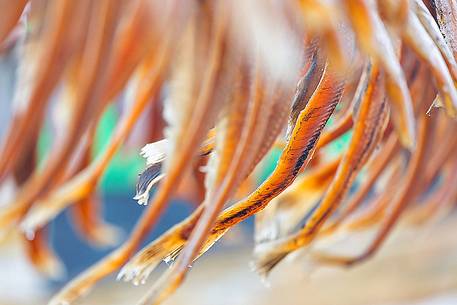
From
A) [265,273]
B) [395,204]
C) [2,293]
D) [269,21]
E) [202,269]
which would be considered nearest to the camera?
[269,21]

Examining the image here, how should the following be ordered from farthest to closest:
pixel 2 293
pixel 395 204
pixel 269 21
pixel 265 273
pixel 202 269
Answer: pixel 202 269, pixel 2 293, pixel 395 204, pixel 265 273, pixel 269 21

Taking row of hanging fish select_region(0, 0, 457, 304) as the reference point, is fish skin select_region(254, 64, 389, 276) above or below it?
below

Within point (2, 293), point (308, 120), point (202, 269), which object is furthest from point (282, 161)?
point (202, 269)

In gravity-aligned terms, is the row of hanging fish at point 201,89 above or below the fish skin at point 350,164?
above

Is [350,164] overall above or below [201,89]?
below

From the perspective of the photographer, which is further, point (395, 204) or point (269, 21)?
point (395, 204)

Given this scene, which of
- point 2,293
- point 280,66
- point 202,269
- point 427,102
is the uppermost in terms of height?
point 280,66

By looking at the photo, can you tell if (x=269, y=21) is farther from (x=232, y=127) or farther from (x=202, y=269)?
(x=202, y=269)

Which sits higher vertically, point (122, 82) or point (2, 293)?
point (122, 82)
